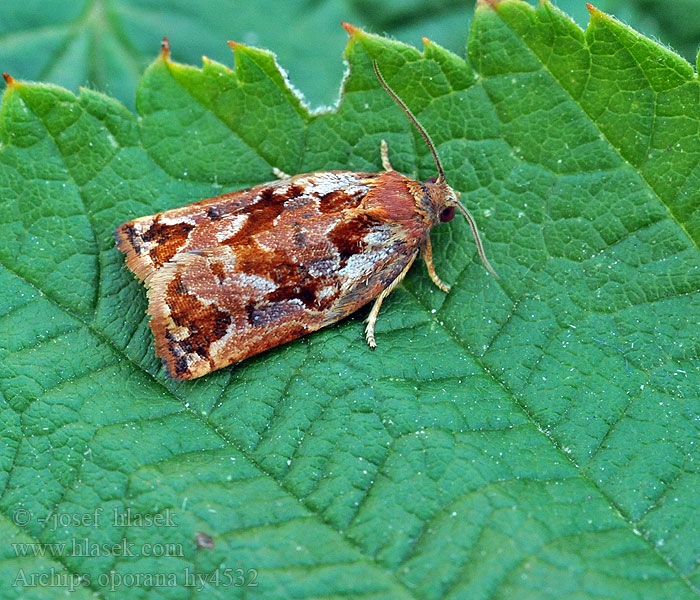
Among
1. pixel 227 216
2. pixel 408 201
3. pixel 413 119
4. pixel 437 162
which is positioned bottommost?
pixel 227 216

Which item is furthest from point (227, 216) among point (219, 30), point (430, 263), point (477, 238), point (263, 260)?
point (219, 30)

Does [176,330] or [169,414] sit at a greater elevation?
[176,330]

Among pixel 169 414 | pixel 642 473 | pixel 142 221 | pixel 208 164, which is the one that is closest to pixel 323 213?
pixel 208 164

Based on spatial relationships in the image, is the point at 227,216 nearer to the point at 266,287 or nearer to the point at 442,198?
the point at 266,287

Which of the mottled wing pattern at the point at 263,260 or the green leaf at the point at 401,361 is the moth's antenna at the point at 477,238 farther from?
the mottled wing pattern at the point at 263,260

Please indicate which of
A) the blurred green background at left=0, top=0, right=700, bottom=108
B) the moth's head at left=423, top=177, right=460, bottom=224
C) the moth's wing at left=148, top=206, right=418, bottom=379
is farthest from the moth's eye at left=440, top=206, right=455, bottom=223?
the blurred green background at left=0, top=0, right=700, bottom=108

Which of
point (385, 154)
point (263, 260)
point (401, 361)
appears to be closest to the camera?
point (401, 361)

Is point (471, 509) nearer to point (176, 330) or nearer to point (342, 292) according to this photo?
point (342, 292)
